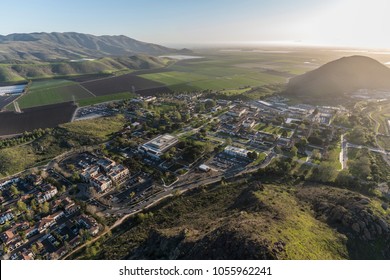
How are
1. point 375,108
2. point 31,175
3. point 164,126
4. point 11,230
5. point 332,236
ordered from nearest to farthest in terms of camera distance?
1. point 332,236
2. point 11,230
3. point 31,175
4. point 164,126
5. point 375,108

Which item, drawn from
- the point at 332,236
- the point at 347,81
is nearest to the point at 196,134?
the point at 332,236

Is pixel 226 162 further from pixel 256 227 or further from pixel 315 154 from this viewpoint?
pixel 256 227

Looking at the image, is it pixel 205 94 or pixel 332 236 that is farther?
pixel 205 94

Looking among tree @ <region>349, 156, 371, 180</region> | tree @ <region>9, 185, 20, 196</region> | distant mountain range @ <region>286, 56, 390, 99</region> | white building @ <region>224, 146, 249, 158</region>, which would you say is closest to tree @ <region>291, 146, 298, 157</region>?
white building @ <region>224, 146, 249, 158</region>

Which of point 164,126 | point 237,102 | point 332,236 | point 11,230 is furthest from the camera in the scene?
point 237,102

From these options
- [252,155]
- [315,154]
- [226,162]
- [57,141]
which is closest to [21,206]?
[57,141]

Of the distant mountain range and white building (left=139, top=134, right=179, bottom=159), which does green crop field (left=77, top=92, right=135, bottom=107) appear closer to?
white building (left=139, top=134, right=179, bottom=159)

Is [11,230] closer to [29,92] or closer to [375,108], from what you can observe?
[29,92]
